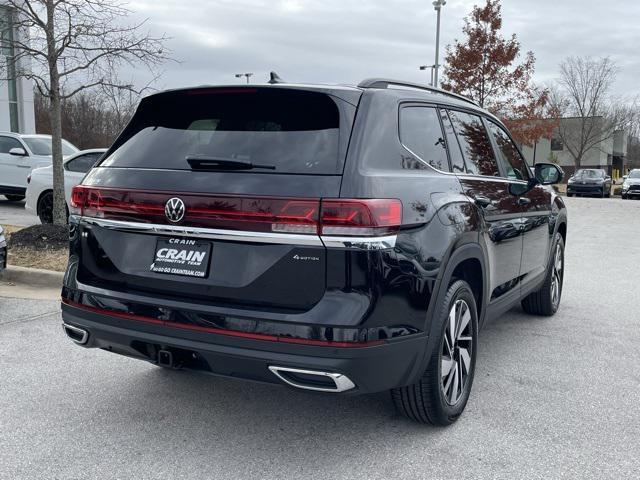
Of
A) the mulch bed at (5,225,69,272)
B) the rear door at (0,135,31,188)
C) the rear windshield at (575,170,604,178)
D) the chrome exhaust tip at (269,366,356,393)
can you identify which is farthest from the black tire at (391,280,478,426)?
the rear windshield at (575,170,604,178)

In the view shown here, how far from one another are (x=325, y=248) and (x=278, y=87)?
888mm

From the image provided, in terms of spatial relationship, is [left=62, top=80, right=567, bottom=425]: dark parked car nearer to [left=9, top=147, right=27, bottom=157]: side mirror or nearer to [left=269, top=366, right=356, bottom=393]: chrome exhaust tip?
[left=269, top=366, right=356, bottom=393]: chrome exhaust tip

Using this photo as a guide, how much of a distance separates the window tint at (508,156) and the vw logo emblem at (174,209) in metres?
2.53

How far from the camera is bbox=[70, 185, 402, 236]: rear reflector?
2.71 m

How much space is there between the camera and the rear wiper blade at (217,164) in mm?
2924

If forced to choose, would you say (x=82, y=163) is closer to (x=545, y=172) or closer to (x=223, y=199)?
(x=545, y=172)

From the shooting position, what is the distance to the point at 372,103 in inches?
120

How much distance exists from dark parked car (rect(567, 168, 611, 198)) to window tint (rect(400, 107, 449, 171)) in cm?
3145

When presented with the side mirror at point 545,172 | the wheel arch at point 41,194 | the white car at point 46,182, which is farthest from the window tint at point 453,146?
the wheel arch at point 41,194

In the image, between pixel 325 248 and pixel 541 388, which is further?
pixel 541 388

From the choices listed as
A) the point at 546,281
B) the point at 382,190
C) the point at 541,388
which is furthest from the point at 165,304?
the point at 546,281

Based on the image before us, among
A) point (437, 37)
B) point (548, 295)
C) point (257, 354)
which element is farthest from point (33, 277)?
point (437, 37)

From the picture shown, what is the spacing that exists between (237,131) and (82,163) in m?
8.64

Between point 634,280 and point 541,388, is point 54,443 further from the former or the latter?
point 634,280
